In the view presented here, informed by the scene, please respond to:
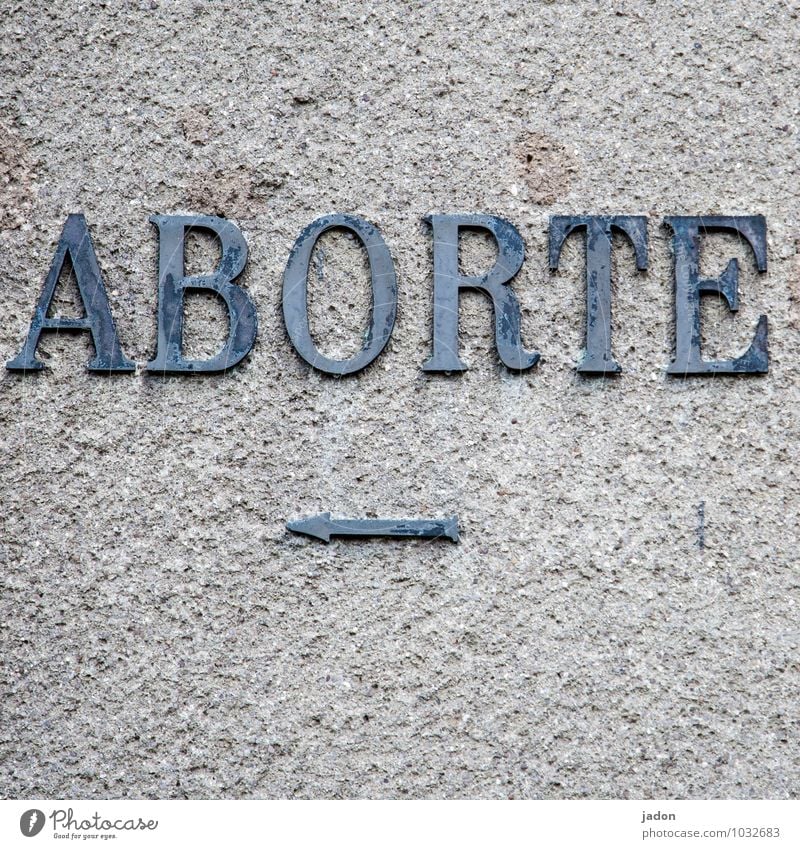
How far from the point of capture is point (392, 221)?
1635mm

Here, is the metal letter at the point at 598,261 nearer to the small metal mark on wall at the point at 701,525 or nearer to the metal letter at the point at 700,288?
the metal letter at the point at 700,288

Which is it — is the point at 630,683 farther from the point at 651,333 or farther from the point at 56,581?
the point at 56,581

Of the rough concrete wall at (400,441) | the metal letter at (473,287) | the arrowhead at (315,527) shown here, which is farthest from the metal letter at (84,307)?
the metal letter at (473,287)

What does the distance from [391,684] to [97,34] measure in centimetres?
141

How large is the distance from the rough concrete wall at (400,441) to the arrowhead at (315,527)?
0.02 meters

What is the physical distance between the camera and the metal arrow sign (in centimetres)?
159

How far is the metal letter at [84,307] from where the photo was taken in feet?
5.29

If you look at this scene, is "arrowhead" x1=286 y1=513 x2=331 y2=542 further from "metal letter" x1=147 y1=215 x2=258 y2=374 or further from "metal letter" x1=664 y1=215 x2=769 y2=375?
"metal letter" x1=664 y1=215 x2=769 y2=375

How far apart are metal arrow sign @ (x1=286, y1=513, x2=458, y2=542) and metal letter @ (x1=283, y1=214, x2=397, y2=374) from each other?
0.97 feet

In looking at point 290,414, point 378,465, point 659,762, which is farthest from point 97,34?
point 659,762

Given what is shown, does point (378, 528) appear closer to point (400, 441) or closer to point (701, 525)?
point (400, 441)

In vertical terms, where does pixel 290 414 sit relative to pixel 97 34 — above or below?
below
